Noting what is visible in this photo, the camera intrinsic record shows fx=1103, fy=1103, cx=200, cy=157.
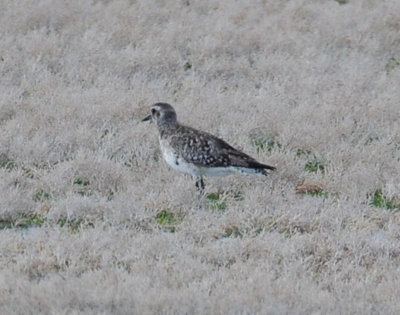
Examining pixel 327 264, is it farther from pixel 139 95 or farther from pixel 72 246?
pixel 139 95

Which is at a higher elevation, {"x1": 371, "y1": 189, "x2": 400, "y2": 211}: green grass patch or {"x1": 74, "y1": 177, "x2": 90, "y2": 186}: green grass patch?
{"x1": 74, "y1": 177, "x2": 90, "y2": 186}: green grass patch

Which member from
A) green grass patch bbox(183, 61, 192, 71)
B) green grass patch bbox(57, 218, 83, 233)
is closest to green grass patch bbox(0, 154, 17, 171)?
green grass patch bbox(57, 218, 83, 233)

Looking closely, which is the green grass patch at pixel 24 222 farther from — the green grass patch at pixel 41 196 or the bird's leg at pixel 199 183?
the bird's leg at pixel 199 183

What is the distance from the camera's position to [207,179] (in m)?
9.98

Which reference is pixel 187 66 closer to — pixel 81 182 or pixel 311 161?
pixel 311 161

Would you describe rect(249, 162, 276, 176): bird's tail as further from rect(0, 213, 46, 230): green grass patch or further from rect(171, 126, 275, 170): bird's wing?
rect(0, 213, 46, 230): green grass patch

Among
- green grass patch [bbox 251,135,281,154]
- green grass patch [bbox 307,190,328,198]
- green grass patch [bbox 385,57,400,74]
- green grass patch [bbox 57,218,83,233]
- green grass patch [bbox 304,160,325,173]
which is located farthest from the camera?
green grass patch [bbox 385,57,400,74]

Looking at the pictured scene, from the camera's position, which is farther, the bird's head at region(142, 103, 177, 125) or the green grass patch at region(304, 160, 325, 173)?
the green grass patch at region(304, 160, 325, 173)

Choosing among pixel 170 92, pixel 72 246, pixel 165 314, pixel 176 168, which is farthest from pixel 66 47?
pixel 165 314

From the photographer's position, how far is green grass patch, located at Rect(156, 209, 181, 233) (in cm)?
860

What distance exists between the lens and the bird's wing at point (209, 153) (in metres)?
9.46

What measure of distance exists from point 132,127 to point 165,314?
468 centimetres

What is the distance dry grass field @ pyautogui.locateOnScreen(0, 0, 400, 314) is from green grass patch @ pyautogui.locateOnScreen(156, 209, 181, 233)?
0.13 ft

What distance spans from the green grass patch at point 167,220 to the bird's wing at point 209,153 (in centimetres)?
72
